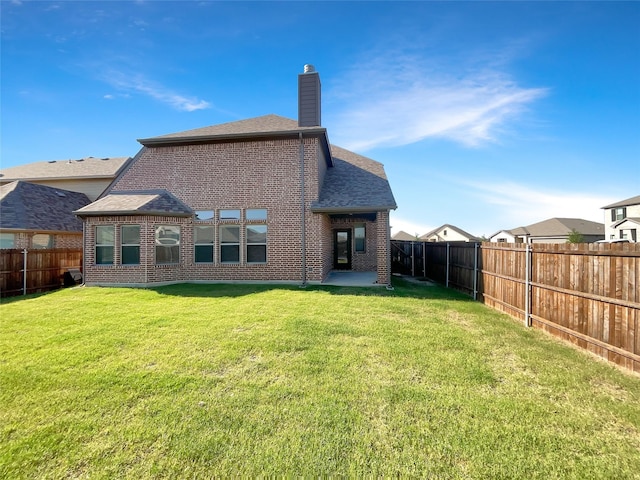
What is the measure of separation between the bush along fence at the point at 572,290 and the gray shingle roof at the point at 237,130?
7.86 meters

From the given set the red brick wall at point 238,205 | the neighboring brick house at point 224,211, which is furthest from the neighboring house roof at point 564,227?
the red brick wall at point 238,205

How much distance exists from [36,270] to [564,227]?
55105mm

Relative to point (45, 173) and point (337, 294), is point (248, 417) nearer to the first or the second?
point (337, 294)

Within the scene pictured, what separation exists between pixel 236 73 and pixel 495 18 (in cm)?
925

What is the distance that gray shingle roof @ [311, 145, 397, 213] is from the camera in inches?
446

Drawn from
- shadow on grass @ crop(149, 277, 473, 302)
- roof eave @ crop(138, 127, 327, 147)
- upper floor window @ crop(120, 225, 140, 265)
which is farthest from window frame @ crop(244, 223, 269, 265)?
upper floor window @ crop(120, 225, 140, 265)

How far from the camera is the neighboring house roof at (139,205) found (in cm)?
1124

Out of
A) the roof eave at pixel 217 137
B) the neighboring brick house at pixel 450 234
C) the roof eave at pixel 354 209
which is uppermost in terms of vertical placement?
the roof eave at pixel 217 137

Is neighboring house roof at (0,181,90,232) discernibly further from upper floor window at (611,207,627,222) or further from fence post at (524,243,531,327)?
upper floor window at (611,207,627,222)

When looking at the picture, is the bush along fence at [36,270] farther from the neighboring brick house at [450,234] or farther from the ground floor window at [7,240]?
the neighboring brick house at [450,234]

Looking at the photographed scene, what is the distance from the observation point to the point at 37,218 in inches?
568

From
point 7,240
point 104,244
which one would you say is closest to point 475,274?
point 104,244

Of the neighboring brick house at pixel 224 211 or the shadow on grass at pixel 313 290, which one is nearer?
the shadow on grass at pixel 313 290

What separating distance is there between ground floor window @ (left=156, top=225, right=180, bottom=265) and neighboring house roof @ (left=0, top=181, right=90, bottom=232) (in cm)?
732
